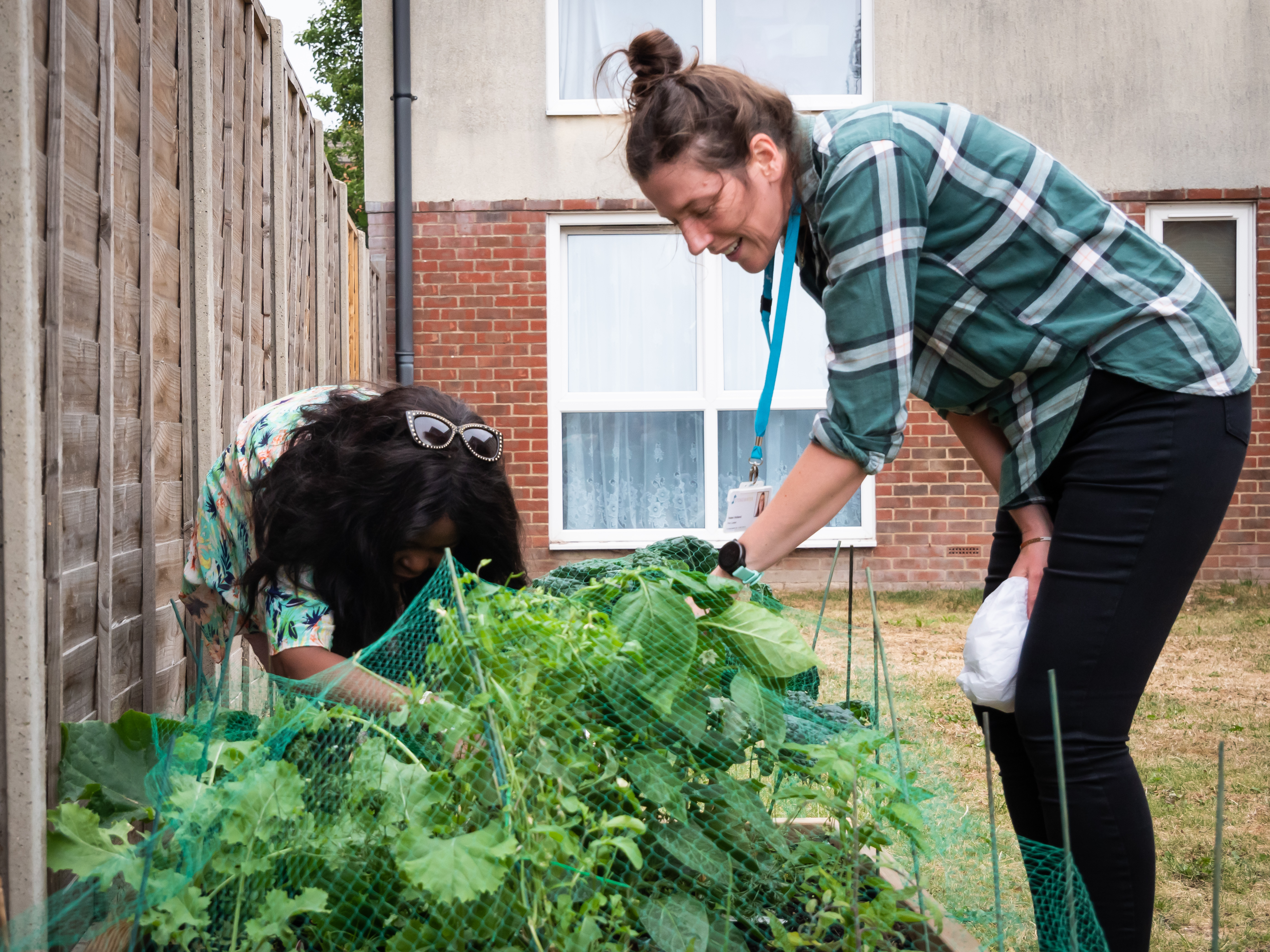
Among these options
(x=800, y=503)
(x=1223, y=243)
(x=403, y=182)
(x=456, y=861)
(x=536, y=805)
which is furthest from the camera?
(x=1223, y=243)

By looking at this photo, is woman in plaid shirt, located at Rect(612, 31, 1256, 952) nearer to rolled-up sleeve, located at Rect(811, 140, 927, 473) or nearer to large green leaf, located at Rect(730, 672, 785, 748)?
rolled-up sleeve, located at Rect(811, 140, 927, 473)

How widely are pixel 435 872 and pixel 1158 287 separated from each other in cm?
122

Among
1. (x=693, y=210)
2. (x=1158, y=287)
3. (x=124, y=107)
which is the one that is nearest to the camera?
(x=1158, y=287)

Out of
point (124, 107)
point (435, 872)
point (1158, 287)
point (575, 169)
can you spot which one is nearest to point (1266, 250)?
point (575, 169)

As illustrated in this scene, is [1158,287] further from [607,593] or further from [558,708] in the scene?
[558,708]

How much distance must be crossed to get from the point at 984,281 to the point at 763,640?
0.64 metres

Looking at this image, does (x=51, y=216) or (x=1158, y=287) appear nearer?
(x=1158, y=287)

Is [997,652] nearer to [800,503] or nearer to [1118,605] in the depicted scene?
[1118,605]

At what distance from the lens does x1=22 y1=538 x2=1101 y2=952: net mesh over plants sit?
104 cm

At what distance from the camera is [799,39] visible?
7.18 metres

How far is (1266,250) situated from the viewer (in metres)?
7.10

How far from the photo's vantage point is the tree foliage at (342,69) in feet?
64.0

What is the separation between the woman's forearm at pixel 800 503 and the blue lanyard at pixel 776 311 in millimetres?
92

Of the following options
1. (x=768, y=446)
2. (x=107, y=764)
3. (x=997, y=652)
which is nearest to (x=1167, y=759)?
(x=997, y=652)
